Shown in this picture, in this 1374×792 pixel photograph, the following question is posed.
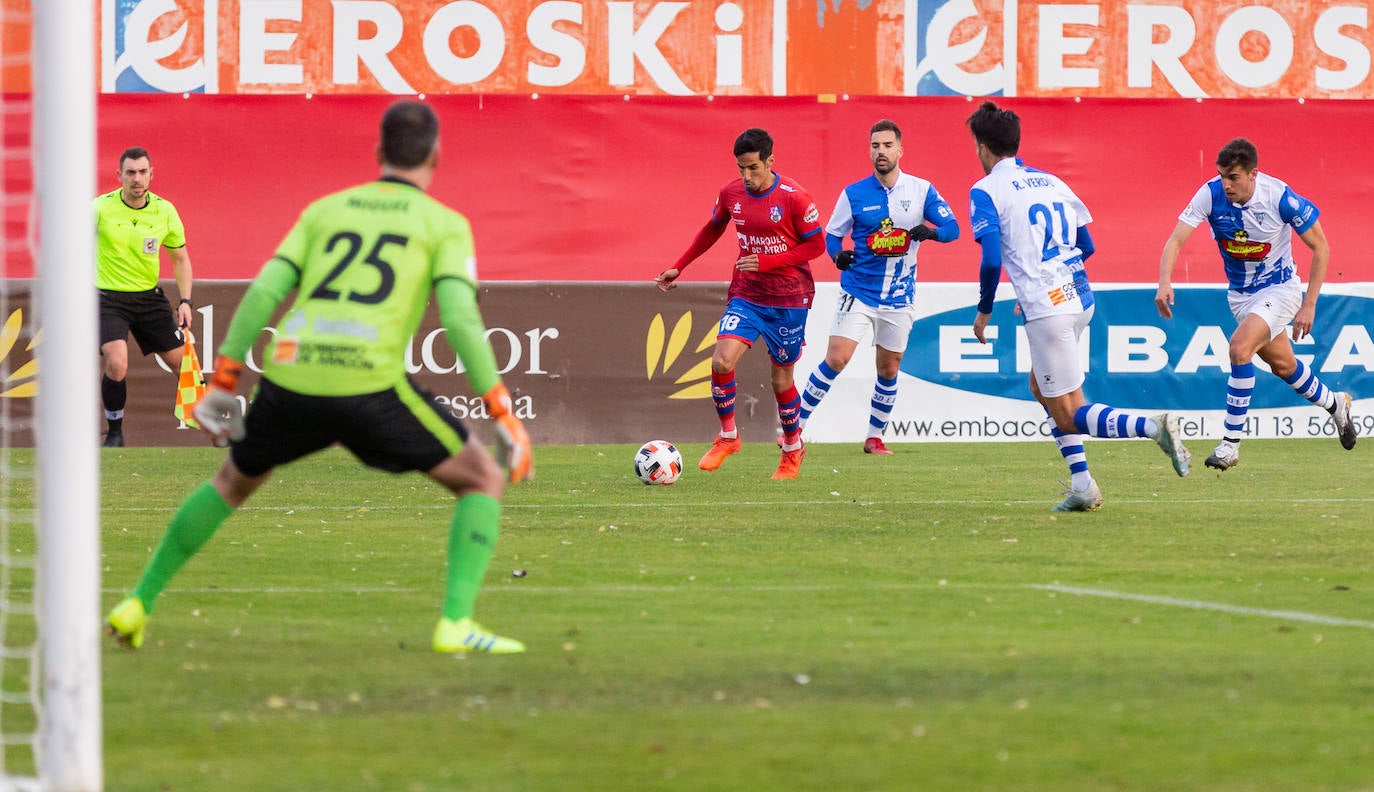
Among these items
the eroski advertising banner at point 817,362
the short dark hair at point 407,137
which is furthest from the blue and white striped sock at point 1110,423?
the eroski advertising banner at point 817,362

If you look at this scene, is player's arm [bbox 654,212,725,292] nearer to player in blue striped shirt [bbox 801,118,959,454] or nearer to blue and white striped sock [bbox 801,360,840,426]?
player in blue striped shirt [bbox 801,118,959,454]

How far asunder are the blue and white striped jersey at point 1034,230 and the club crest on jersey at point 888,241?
4.28 m

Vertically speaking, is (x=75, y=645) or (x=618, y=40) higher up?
(x=618, y=40)

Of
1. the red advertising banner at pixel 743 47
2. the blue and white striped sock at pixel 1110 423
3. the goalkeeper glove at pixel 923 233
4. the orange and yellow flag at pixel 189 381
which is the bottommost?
the orange and yellow flag at pixel 189 381

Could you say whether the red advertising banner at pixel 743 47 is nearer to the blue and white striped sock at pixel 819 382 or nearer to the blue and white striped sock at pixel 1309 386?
the blue and white striped sock at pixel 819 382

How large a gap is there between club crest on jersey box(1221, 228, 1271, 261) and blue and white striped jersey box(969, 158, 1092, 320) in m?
3.21

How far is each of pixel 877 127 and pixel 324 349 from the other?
30.5 ft

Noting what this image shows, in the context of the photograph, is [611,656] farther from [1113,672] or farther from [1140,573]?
[1140,573]

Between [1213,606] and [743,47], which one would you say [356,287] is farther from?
[743,47]

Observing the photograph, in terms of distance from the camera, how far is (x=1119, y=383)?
17031mm

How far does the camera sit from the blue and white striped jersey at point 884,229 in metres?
14.6

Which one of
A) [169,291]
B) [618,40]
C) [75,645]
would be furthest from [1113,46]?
[75,645]

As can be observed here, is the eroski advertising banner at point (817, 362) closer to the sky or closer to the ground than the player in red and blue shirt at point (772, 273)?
closer to the ground

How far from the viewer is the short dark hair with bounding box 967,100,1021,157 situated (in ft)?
33.8
